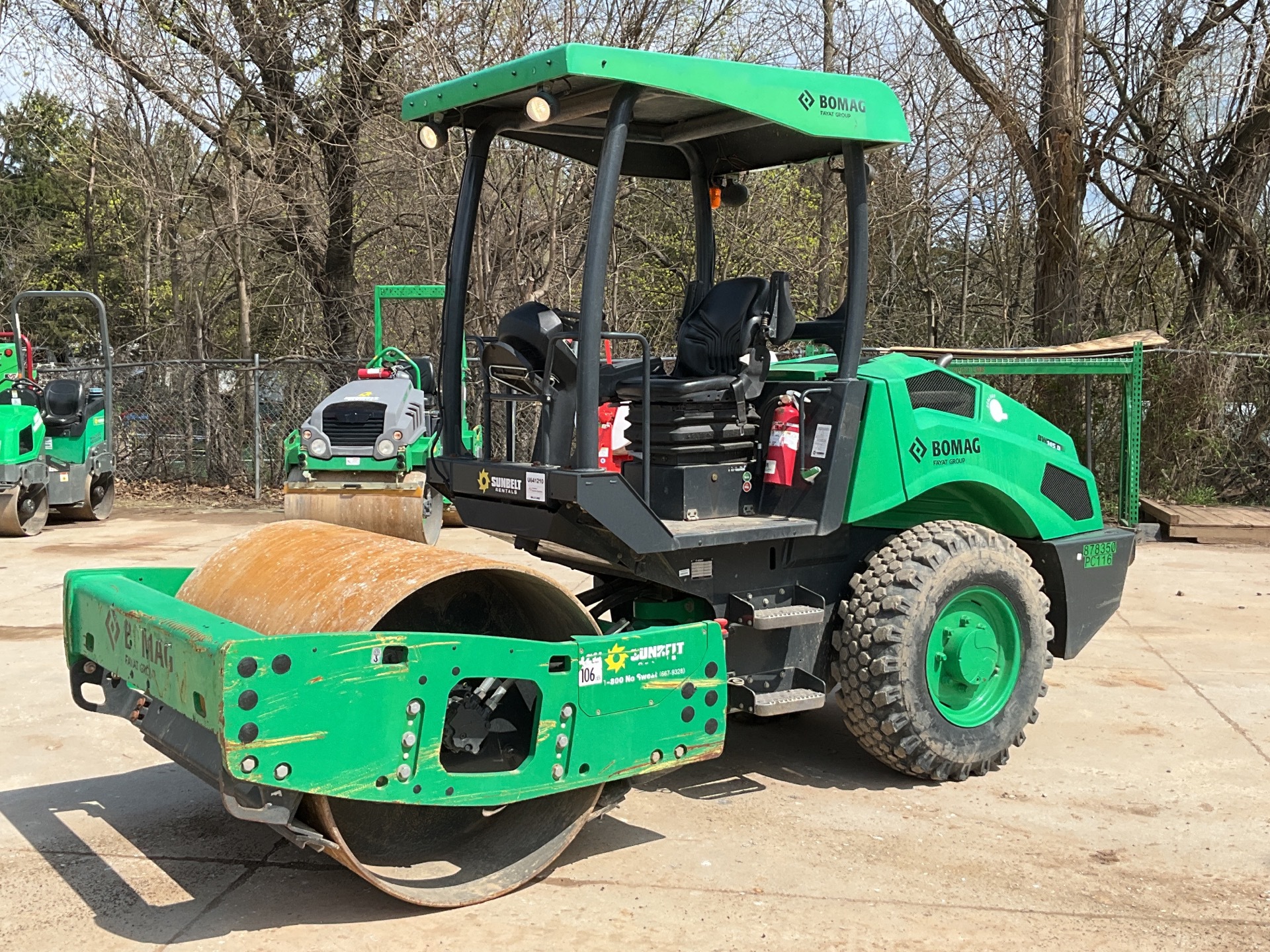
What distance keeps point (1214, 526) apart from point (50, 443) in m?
11.4

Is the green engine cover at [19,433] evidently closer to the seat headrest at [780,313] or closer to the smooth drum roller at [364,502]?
the smooth drum roller at [364,502]

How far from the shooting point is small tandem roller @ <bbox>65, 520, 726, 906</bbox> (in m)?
3.61

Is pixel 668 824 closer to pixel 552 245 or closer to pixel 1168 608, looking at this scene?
pixel 1168 608

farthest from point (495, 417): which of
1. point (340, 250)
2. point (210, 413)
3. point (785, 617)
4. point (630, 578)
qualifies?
point (785, 617)

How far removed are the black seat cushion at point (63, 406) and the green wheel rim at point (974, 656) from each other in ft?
35.6

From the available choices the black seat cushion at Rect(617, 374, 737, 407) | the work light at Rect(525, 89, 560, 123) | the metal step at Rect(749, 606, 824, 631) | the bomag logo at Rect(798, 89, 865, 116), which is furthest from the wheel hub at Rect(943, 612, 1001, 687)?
the work light at Rect(525, 89, 560, 123)

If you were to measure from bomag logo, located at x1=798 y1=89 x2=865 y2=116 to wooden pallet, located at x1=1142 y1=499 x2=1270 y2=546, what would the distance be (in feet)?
26.8

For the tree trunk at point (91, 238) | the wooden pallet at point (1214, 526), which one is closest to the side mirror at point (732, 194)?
the wooden pallet at point (1214, 526)

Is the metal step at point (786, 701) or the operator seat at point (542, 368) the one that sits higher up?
the operator seat at point (542, 368)

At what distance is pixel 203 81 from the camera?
1541 centimetres

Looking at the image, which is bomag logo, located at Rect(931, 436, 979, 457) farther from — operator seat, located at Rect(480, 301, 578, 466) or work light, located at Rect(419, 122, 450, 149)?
work light, located at Rect(419, 122, 450, 149)

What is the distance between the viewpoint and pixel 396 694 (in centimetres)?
375

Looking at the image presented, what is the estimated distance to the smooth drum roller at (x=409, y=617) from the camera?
397cm

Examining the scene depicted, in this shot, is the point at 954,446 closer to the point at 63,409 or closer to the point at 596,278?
the point at 596,278
